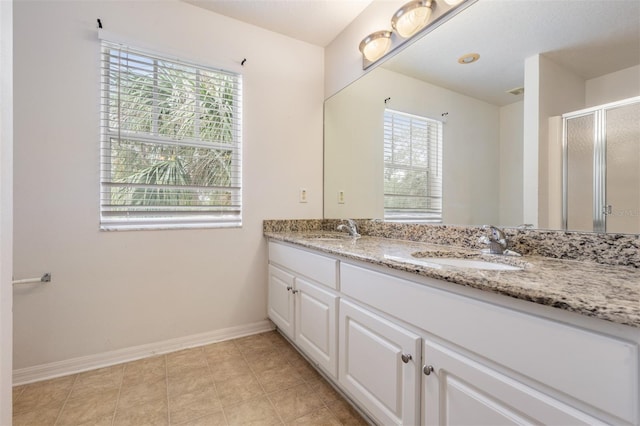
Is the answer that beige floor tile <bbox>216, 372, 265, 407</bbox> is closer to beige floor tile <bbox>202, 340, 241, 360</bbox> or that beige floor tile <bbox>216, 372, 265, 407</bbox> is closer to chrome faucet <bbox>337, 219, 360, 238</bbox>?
beige floor tile <bbox>202, 340, 241, 360</bbox>

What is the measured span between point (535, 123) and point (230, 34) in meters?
2.02

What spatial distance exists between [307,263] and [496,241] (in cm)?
94

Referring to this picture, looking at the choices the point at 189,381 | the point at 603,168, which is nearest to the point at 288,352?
the point at 189,381

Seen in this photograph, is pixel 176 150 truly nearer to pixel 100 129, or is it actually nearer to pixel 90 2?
pixel 100 129

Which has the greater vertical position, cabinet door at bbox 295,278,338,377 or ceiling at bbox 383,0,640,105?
ceiling at bbox 383,0,640,105

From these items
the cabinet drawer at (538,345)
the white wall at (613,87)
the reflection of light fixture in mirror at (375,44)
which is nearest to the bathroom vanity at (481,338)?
the cabinet drawer at (538,345)

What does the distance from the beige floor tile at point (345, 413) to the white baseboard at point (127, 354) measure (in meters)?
0.95

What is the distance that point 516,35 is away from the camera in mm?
1213


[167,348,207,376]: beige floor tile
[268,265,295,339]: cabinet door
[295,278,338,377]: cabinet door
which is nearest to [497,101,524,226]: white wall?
[295,278,338,377]: cabinet door

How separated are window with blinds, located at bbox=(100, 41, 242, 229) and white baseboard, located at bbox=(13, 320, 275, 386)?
78 centimetres

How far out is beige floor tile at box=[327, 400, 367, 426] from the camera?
129 centimetres

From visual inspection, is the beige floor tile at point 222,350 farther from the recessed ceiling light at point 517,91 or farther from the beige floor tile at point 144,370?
the recessed ceiling light at point 517,91

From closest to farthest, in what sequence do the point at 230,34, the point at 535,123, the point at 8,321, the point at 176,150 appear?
the point at 8,321
the point at 535,123
the point at 176,150
the point at 230,34

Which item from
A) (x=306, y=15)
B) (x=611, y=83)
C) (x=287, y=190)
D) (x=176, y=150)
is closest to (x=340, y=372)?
(x=287, y=190)
